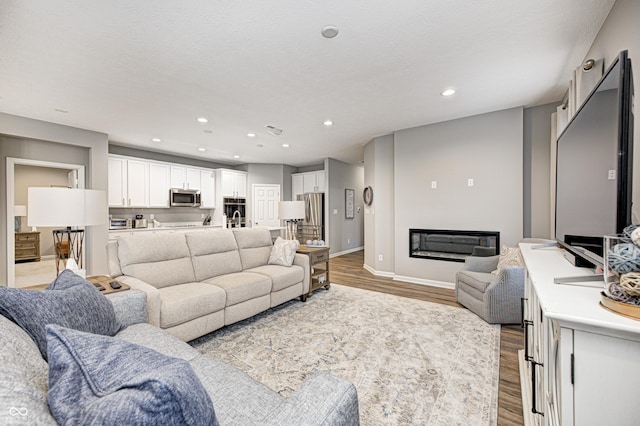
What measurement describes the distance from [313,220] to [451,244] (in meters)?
3.75

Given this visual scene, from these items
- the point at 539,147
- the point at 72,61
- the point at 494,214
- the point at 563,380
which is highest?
the point at 72,61

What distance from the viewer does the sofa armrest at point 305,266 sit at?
3.53m

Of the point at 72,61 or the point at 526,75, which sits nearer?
the point at 72,61

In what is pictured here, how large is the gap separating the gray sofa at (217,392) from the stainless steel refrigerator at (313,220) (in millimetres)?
5451

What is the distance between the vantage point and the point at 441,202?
418 centimetres

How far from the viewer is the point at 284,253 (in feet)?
11.7

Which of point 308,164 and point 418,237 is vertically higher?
point 308,164

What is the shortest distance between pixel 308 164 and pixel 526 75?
554 centimetres

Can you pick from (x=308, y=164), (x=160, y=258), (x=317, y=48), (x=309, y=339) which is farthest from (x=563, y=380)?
(x=308, y=164)

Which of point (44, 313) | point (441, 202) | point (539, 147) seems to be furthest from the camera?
point (441, 202)

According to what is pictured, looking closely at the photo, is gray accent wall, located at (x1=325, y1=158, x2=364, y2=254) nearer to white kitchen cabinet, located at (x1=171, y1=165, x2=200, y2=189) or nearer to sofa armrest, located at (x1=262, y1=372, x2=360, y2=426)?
white kitchen cabinet, located at (x1=171, y1=165, x2=200, y2=189)

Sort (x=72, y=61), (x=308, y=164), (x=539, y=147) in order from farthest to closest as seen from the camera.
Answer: (x=308, y=164) → (x=539, y=147) → (x=72, y=61)

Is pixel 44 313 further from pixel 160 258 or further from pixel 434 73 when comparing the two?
pixel 434 73

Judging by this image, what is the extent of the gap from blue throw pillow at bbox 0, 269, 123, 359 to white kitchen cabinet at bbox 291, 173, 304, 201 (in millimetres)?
6241
